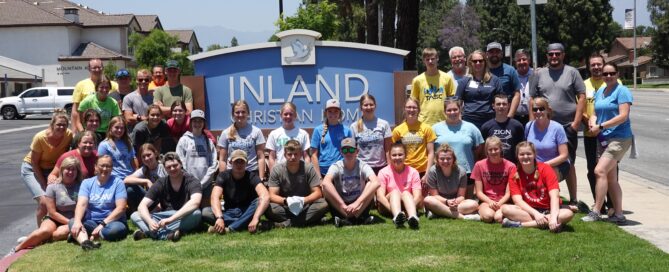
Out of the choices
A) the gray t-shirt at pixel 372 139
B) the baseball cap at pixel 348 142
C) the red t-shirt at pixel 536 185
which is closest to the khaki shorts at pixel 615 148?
the red t-shirt at pixel 536 185

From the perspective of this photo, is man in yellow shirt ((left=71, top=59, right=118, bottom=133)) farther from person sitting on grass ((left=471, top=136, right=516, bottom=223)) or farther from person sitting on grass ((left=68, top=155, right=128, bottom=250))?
person sitting on grass ((left=471, top=136, right=516, bottom=223))

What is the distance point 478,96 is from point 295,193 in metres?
2.40

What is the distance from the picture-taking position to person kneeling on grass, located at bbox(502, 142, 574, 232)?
725cm

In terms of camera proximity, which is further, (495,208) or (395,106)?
(395,106)

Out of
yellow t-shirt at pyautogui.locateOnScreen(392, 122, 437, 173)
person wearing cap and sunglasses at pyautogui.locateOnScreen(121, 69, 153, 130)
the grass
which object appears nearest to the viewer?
the grass

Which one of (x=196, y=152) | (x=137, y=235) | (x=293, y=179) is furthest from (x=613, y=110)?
(x=137, y=235)

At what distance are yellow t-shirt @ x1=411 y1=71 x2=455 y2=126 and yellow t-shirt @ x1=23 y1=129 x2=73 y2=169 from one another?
4035 millimetres

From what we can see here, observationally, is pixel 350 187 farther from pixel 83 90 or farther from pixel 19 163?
pixel 19 163

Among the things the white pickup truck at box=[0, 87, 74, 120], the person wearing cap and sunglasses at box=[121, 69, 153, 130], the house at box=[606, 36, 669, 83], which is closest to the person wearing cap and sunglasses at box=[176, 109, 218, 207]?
the person wearing cap and sunglasses at box=[121, 69, 153, 130]

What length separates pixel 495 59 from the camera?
8.75 meters

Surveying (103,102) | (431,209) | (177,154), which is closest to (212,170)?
(177,154)

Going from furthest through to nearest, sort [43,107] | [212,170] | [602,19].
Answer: [602,19] < [43,107] < [212,170]

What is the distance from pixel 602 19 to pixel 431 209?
60803mm

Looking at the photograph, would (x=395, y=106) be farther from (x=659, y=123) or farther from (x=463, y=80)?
(x=659, y=123)
